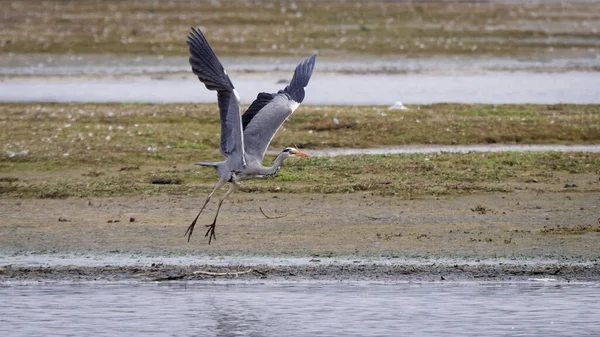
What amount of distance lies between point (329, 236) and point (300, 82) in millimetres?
1591

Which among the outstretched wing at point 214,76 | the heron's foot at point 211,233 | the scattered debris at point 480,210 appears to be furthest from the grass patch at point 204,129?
the outstretched wing at point 214,76

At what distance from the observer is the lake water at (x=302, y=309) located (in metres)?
8.70

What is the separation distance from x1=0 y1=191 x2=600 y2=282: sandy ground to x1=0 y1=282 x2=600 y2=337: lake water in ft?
0.81

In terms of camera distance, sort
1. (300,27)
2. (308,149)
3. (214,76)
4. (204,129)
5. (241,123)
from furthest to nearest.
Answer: (300,27) → (204,129) → (308,149) → (241,123) → (214,76)

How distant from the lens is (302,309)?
9.10 metres

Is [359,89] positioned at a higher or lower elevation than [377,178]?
higher

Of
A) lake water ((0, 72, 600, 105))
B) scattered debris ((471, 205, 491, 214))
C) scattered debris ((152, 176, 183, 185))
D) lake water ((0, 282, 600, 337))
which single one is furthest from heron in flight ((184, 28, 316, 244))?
lake water ((0, 72, 600, 105))

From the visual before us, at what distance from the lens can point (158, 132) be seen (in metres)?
16.2

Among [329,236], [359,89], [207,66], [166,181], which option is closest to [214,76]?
[207,66]

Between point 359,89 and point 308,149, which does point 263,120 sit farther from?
Answer: point 359,89

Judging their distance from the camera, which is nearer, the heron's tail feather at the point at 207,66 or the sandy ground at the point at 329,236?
the heron's tail feather at the point at 207,66

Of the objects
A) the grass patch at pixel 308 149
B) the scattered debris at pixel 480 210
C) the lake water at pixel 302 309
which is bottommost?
the lake water at pixel 302 309

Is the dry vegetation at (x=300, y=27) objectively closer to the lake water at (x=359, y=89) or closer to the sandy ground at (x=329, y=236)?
the lake water at (x=359, y=89)

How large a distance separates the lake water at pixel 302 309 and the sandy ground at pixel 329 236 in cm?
25
